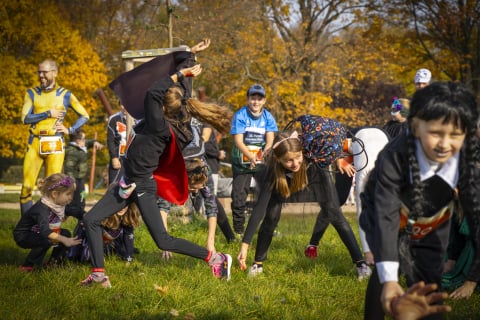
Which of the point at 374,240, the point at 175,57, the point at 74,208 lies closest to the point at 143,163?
the point at 175,57

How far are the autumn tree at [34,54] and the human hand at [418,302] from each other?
19368mm

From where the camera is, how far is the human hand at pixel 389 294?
275 cm

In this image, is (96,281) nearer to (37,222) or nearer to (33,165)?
(37,222)

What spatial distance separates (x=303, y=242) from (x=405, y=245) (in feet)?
14.9

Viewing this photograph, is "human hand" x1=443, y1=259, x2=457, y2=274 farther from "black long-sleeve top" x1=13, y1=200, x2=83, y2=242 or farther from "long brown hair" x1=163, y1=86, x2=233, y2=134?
"black long-sleeve top" x1=13, y1=200, x2=83, y2=242

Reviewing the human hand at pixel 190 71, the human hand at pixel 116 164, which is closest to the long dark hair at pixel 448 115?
the human hand at pixel 190 71

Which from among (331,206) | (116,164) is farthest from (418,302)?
(116,164)

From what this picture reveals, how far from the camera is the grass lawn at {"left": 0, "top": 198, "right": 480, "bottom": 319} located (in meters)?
4.52

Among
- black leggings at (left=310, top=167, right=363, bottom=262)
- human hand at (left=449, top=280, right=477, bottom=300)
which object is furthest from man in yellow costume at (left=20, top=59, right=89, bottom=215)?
human hand at (left=449, top=280, right=477, bottom=300)

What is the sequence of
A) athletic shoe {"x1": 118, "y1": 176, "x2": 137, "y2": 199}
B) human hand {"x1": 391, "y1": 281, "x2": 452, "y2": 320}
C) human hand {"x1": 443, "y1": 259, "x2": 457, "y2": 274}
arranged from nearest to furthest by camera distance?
human hand {"x1": 391, "y1": 281, "x2": 452, "y2": 320}
human hand {"x1": 443, "y1": 259, "x2": 457, "y2": 274}
athletic shoe {"x1": 118, "y1": 176, "x2": 137, "y2": 199}

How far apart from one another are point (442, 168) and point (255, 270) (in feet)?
10.1

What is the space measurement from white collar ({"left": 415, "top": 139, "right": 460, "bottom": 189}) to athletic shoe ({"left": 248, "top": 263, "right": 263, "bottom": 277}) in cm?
298

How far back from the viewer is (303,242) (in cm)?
773

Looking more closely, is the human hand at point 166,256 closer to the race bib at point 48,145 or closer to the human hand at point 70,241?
the human hand at point 70,241
